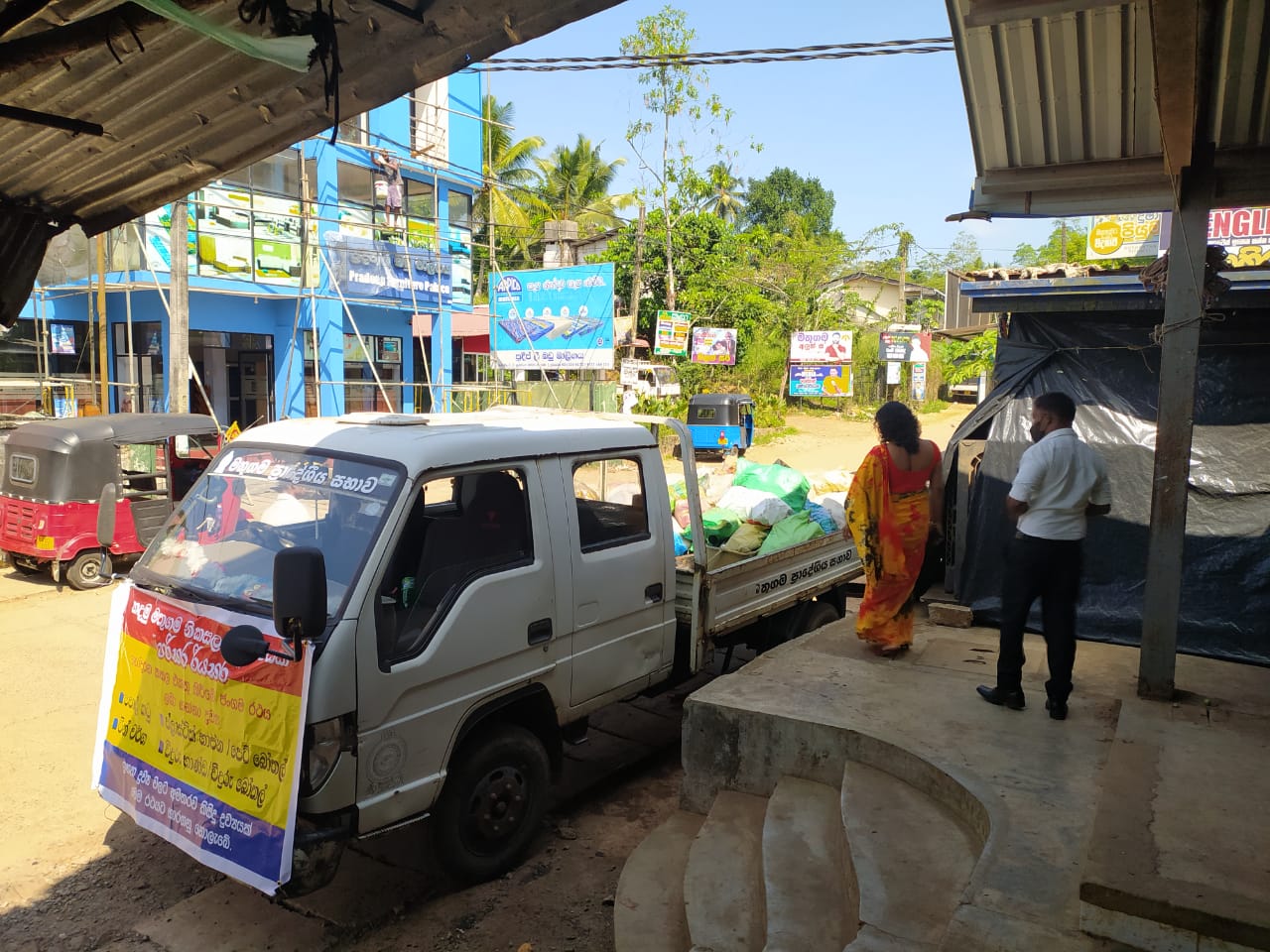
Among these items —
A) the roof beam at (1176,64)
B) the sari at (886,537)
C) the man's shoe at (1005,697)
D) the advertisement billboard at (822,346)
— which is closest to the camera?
the roof beam at (1176,64)

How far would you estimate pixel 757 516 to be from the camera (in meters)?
6.25

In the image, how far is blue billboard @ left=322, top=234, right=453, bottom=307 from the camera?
1722 centimetres

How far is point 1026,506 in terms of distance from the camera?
4332 mm

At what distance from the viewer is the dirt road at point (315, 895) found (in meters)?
3.60

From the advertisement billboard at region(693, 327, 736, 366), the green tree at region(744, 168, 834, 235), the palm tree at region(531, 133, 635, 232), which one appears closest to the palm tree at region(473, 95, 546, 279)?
the palm tree at region(531, 133, 635, 232)

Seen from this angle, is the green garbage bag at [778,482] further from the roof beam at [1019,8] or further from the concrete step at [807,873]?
the roof beam at [1019,8]

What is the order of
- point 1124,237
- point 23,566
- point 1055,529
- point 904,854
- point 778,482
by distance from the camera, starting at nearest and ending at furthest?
1. point 904,854
2. point 1055,529
3. point 778,482
4. point 23,566
5. point 1124,237

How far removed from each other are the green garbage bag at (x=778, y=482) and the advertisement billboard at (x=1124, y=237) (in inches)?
250

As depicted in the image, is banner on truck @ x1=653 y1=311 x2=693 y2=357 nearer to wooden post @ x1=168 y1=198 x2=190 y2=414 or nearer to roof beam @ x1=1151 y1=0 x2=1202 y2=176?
wooden post @ x1=168 y1=198 x2=190 y2=414

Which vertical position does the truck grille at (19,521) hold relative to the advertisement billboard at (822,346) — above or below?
below

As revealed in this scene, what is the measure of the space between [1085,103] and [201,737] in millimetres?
4838

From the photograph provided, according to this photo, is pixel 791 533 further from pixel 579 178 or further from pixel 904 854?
pixel 579 178

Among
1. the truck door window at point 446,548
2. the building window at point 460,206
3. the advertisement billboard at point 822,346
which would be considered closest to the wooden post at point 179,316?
the building window at point 460,206

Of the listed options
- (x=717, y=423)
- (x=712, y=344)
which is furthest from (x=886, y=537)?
(x=712, y=344)
